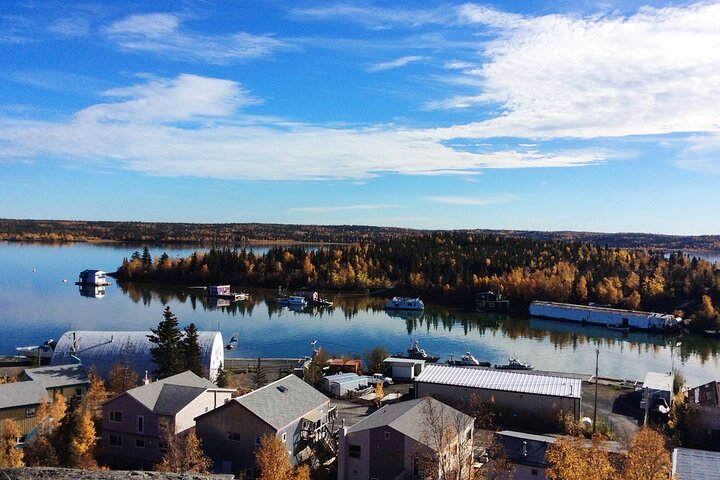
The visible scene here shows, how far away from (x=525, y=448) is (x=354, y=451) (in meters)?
3.48

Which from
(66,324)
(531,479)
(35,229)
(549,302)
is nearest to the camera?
(531,479)

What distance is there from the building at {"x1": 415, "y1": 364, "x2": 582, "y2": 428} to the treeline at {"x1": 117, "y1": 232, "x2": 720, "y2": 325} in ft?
104

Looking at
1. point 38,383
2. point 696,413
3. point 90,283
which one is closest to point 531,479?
point 696,413

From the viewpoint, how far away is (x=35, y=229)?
167m

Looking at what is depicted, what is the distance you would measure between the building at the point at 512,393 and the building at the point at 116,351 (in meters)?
7.40

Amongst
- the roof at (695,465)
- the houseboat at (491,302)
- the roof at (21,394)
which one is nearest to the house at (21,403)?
the roof at (21,394)

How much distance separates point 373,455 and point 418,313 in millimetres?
36687

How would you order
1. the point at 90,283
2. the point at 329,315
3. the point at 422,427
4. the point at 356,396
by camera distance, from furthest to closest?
1. the point at 90,283
2. the point at 329,315
3. the point at 356,396
4. the point at 422,427

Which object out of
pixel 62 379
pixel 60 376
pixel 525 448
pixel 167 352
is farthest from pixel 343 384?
pixel 525 448

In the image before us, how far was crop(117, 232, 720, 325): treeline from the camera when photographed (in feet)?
170

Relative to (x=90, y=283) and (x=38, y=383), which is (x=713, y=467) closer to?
(x=38, y=383)

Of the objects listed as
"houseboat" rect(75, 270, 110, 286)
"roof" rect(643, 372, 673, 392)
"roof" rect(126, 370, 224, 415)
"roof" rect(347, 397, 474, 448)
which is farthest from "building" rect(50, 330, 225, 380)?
"houseboat" rect(75, 270, 110, 286)

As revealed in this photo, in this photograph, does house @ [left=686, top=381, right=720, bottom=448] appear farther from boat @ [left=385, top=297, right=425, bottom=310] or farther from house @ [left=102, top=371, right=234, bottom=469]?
boat @ [left=385, top=297, right=425, bottom=310]

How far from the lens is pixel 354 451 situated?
13289 mm
